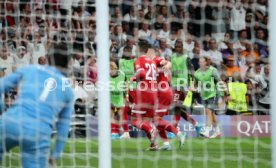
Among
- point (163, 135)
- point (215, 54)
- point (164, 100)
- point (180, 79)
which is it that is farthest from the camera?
point (164, 100)

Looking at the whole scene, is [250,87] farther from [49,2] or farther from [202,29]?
[49,2]

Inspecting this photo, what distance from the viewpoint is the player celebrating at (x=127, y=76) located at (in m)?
8.98

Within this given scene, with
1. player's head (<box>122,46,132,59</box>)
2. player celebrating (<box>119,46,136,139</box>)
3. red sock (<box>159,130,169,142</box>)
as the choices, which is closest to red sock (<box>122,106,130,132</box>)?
player celebrating (<box>119,46,136,139</box>)

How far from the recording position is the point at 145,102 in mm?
10078

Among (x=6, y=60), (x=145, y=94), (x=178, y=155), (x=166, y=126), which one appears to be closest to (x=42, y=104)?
(x=6, y=60)

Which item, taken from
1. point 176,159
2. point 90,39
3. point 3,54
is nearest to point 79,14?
point 90,39

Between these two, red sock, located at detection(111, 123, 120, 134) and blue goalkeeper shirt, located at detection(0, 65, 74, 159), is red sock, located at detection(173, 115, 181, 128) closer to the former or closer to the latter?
red sock, located at detection(111, 123, 120, 134)

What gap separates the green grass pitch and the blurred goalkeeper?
3.18 m

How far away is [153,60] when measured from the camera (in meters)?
9.62

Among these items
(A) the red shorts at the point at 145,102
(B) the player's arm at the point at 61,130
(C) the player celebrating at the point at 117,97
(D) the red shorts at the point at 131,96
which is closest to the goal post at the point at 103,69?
(B) the player's arm at the point at 61,130

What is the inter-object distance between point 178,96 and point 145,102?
22.7 inches

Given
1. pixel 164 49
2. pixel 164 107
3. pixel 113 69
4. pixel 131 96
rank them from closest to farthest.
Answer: pixel 113 69 → pixel 164 49 → pixel 164 107 → pixel 131 96

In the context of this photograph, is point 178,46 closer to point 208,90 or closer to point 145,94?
point 208,90

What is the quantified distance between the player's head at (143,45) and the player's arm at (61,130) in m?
4.03
